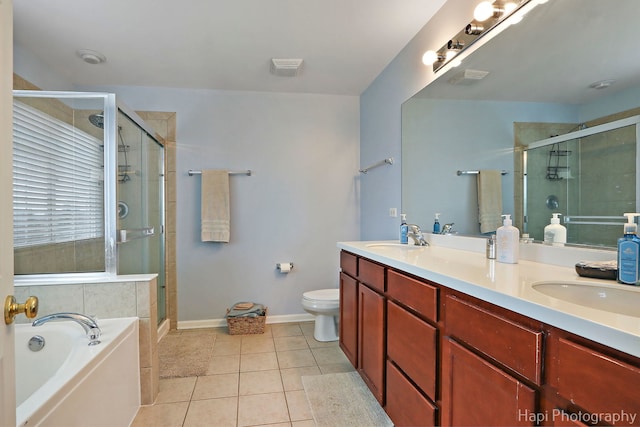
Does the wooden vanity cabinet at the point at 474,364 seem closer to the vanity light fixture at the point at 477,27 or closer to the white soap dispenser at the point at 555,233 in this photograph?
the white soap dispenser at the point at 555,233

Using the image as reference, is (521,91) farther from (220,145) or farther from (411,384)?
(220,145)

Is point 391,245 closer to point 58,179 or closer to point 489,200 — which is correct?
point 489,200

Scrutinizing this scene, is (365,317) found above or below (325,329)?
above

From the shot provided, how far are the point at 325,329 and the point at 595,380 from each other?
237cm

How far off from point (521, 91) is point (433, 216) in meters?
0.93

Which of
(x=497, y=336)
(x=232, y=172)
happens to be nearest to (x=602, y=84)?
(x=497, y=336)

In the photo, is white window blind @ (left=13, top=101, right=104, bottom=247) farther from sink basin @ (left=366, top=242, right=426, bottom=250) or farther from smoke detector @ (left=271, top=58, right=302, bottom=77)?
sink basin @ (left=366, top=242, right=426, bottom=250)

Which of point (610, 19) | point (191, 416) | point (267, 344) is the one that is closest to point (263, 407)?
point (191, 416)

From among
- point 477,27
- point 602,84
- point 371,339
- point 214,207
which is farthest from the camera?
point 214,207

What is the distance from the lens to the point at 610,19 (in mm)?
1071

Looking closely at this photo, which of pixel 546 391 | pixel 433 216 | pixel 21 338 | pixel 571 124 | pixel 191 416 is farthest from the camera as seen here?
pixel 433 216

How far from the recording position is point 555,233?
1319 millimetres

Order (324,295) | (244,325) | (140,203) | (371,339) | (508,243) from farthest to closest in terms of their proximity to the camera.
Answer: (244,325), (324,295), (140,203), (371,339), (508,243)
